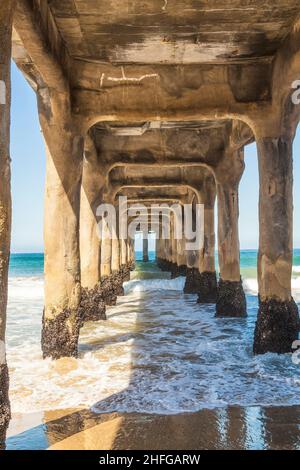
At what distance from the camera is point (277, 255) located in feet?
21.3

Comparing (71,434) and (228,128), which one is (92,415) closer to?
(71,434)

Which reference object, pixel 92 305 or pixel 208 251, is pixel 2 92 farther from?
pixel 208 251

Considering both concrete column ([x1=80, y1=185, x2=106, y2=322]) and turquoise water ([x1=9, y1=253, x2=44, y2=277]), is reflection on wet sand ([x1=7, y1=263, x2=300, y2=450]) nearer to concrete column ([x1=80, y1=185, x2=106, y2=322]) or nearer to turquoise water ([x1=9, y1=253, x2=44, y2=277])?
concrete column ([x1=80, y1=185, x2=106, y2=322])

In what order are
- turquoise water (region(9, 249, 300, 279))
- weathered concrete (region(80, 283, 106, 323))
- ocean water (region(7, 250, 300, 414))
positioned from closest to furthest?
ocean water (region(7, 250, 300, 414)) → weathered concrete (region(80, 283, 106, 323)) → turquoise water (region(9, 249, 300, 279))

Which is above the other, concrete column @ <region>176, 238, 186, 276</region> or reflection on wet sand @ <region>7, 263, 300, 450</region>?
concrete column @ <region>176, 238, 186, 276</region>

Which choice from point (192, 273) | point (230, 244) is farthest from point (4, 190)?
point (192, 273)

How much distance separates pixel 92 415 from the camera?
13.8ft

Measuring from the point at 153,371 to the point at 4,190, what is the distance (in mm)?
3492

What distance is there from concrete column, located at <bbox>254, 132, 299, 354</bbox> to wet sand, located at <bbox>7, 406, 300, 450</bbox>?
2211 millimetres

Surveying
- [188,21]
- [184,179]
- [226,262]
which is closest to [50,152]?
[188,21]

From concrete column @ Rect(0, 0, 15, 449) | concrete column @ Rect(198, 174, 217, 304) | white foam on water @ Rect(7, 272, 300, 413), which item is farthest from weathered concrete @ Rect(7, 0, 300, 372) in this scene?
concrete column @ Rect(198, 174, 217, 304)

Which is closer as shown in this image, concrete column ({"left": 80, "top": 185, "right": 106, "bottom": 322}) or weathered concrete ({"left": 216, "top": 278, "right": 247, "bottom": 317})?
Result: concrete column ({"left": 80, "top": 185, "right": 106, "bottom": 322})

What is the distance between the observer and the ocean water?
15.1 feet

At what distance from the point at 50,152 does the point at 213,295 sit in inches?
328
